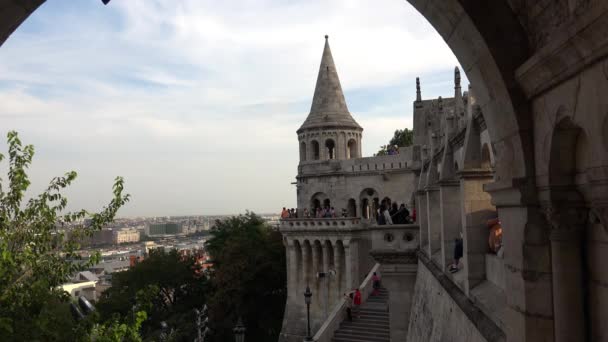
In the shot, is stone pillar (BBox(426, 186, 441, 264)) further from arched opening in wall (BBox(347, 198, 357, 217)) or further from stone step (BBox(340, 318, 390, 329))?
arched opening in wall (BBox(347, 198, 357, 217))

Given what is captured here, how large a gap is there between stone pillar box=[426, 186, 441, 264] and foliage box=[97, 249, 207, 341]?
27.5 meters

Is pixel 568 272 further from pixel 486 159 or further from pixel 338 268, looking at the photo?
pixel 338 268

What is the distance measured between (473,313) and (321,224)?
25228mm

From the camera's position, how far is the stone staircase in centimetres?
1806

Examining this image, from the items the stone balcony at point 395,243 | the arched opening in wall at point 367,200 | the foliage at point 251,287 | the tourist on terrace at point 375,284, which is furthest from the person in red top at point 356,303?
the foliage at point 251,287

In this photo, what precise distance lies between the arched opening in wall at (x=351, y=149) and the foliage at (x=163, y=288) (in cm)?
1584

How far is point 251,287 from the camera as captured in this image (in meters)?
35.1

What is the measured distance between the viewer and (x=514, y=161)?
3.63 metres

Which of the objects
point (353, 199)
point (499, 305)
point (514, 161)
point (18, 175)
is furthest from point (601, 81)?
point (353, 199)

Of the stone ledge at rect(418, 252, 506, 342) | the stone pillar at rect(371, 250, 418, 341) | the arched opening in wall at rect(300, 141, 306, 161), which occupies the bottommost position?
the stone pillar at rect(371, 250, 418, 341)

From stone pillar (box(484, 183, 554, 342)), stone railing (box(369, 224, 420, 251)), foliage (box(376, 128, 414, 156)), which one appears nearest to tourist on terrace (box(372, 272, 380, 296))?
stone railing (box(369, 224, 420, 251))

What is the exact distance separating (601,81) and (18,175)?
7397 mm

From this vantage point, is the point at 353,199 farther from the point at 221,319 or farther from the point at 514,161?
the point at 514,161

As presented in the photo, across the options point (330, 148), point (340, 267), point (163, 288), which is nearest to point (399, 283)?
point (340, 267)
